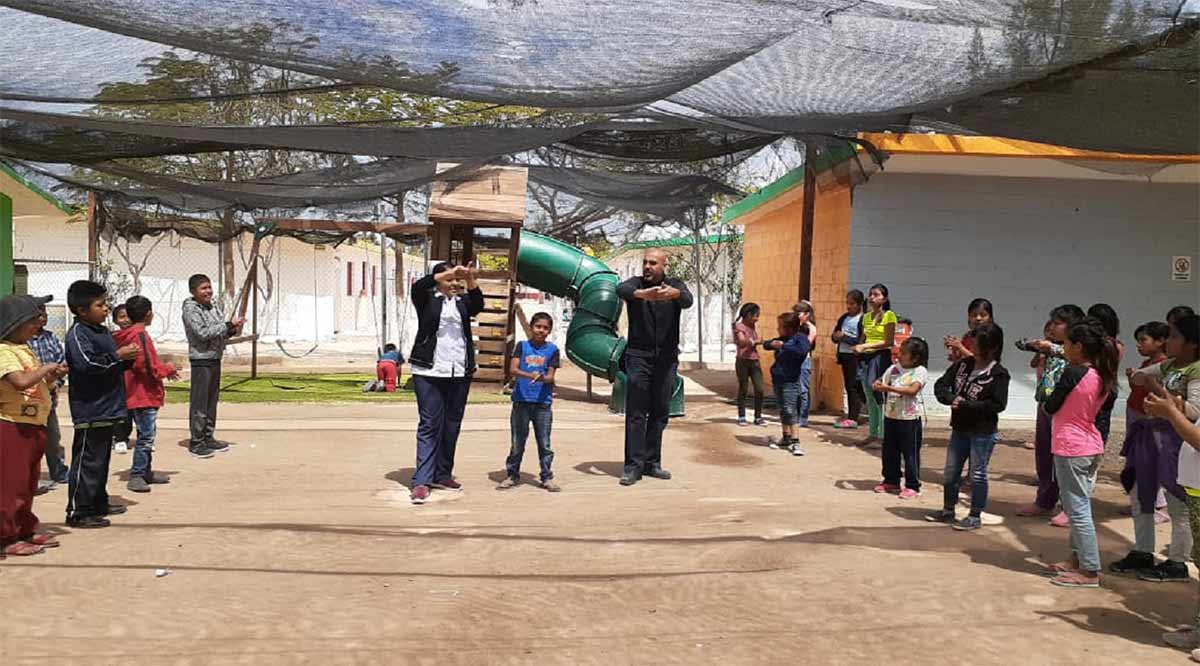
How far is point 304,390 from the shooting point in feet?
42.5

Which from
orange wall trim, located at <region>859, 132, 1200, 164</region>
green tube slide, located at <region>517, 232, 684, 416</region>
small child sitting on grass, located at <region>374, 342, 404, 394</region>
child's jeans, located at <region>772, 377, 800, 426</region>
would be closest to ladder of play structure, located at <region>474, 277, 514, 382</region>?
green tube slide, located at <region>517, 232, 684, 416</region>

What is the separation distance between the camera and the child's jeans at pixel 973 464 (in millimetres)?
5336

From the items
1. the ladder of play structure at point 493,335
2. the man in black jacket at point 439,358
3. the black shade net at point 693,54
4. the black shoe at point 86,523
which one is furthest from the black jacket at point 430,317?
the ladder of play structure at point 493,335

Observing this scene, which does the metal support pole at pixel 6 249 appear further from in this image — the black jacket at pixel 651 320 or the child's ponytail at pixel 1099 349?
the child's ponytail at pixel 1099 349

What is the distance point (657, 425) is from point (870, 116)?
3003mm

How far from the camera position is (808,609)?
386 centimetres

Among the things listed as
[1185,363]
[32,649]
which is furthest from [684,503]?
[32,649]

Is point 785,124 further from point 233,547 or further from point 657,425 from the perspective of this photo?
point 233,547

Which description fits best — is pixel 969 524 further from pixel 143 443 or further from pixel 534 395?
pixel 143 443

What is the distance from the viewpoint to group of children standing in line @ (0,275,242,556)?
4.38 m

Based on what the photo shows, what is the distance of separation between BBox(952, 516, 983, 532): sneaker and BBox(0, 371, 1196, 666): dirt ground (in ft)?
0.27

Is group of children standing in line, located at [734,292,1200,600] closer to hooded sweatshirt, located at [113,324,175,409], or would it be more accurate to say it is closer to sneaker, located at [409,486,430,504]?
sneaker, located at [409,486,430,504]

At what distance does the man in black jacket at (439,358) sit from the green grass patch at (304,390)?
5.51 meters

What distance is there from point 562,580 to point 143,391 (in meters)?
3.83
